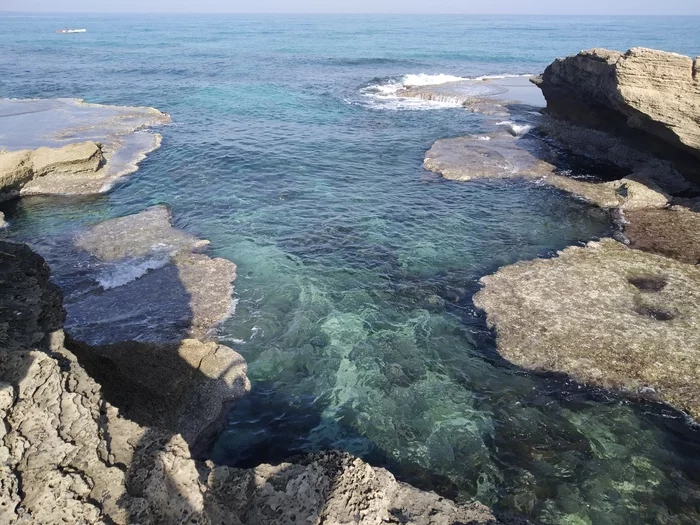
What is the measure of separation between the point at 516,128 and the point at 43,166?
98.0 feet

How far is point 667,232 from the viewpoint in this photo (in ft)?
59.5

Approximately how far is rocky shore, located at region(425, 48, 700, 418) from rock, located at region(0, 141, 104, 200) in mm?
19018

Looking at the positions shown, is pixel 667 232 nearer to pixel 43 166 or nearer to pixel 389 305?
pixel 389 305

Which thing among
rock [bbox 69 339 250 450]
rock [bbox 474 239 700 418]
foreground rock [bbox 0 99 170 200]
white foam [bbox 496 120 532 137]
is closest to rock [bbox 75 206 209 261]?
foreground rock [bbox 0 99 170 200]

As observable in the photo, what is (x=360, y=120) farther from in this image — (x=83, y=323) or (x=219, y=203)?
(x=83, y=323)

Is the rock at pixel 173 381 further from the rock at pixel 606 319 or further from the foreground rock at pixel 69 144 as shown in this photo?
the foreground rock at pixel 69 144

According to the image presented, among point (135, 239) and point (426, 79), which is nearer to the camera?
point (135, 239)

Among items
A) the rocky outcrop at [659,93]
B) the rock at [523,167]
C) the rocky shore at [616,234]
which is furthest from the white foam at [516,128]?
the rocky outcrop at [659,93]

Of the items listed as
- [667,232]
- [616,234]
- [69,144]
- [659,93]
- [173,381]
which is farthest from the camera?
[69,144]

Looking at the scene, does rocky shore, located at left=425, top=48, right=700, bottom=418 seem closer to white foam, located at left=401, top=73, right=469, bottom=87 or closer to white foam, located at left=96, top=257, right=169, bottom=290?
white foam, located at left=96, top=257, right=169, bottom=290

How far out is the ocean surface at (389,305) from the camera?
9.40 metres

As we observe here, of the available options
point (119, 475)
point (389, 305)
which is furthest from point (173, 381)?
point (389, 305)

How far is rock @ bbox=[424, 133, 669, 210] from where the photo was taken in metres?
21.1

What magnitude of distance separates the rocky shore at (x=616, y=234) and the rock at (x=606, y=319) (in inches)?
1.3
